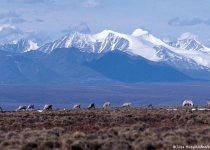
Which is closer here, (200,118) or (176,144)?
(176,144)

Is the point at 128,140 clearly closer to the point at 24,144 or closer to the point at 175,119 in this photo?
the point at 24,144

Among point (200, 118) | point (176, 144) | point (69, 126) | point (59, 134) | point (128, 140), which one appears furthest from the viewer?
point (200, 118)

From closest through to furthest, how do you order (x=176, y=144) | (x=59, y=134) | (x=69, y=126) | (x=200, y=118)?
(x=176, y=144) < (x=59, y=134) < (x=69, y=126) < (x=200, y=118)

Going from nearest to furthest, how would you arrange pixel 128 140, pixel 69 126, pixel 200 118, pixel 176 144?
pixel 176 144 → pixel 128 140 → pixel 69 126 → pixel 200 118

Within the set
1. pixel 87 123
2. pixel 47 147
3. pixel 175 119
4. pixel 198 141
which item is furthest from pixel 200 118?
pixel 47 147

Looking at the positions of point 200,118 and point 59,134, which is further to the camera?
point 200,118

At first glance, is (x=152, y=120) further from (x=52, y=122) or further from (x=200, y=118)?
(x=52, y=122)

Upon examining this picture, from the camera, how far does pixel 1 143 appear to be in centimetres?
2053

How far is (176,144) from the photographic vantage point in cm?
1969

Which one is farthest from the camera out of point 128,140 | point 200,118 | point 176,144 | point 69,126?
point 200,118

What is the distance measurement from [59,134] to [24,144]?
3870 mm

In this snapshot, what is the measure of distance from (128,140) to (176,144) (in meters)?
2.08

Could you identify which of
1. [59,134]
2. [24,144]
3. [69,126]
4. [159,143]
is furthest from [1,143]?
[69,126]

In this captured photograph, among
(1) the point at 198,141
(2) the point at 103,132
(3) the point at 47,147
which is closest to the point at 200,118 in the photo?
(2) the point at 103,132
